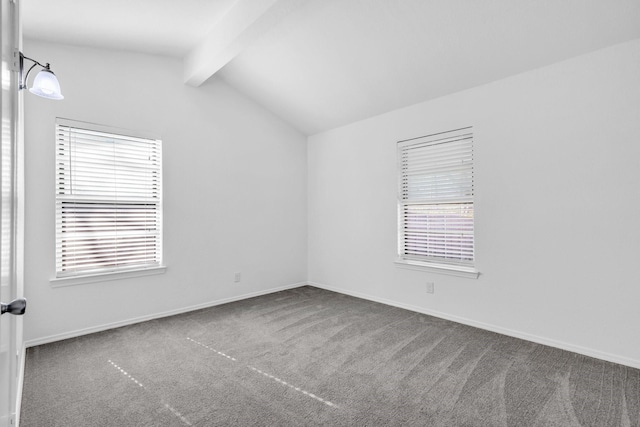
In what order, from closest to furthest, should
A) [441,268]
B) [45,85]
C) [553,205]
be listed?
1. [45,85]
2. [553,205]
3. [441,268]

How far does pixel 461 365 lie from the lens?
102 inches

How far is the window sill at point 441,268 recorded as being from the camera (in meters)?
3.51

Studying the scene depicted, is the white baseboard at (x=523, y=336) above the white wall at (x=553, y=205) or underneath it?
underneath

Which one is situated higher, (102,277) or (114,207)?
(114,207)

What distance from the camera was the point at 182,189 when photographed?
13.1ft

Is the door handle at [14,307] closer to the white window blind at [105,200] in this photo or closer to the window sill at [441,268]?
the white window blind at [105,200]

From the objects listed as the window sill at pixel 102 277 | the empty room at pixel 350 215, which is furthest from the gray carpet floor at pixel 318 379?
the window sill at pixel 102 277

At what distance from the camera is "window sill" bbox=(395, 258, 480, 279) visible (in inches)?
138

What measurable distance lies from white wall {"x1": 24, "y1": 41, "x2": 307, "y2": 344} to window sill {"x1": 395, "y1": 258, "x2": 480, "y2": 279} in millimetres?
1893

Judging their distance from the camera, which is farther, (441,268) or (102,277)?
(441,268)

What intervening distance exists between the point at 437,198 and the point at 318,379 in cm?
247

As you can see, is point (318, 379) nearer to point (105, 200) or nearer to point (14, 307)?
point (14, 307)

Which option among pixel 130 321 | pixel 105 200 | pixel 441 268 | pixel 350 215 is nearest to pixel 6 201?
pixel 105 200

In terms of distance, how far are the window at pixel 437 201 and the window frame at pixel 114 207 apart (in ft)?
9.76
